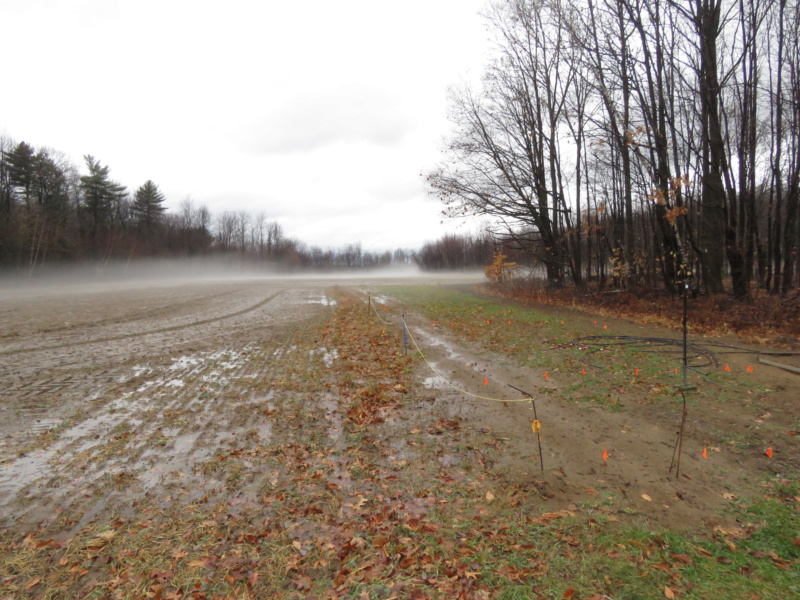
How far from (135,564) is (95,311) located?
2104 centimetres

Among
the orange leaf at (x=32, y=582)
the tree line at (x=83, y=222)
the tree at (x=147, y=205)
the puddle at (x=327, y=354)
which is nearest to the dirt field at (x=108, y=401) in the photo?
the orange leaf at (x=32, y=582)

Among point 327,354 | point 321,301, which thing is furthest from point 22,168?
point 327,354

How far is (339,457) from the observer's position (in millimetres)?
5133

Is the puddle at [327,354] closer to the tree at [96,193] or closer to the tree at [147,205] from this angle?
the tree at [96,193]

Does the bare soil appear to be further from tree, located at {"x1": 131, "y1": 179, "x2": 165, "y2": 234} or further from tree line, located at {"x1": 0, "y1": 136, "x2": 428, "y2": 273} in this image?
tree, located at {"x1": 131, "y1": 179, "x2": 165, "y2": 234}

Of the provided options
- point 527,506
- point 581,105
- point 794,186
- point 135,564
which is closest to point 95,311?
Answer: point 135,564

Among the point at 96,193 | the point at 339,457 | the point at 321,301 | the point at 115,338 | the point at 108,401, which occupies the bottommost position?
the point at 339,457

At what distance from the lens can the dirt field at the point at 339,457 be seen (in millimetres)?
3369

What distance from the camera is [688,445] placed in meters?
5.07

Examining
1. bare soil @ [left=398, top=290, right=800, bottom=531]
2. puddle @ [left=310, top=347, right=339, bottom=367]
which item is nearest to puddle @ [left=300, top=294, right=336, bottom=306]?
puddle @ [left=310, top=347, right=339, bottom=367]

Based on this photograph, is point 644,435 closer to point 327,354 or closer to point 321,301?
point 327,354

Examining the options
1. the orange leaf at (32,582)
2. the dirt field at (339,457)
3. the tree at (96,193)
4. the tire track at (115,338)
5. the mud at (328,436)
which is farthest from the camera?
the tree at (96,193)

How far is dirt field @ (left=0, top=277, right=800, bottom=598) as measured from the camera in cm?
337

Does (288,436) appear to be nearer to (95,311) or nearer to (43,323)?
(43,323)
